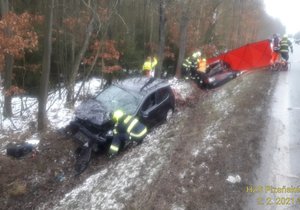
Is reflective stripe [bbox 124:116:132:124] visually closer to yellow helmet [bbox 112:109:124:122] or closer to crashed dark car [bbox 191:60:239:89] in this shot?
yellow helmet [bbox 112:109:124:122]

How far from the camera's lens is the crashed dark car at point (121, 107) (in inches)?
392

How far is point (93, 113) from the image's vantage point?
1041cm

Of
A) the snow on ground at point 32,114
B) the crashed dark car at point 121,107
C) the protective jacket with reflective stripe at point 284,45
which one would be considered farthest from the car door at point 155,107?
the protective jacket with reflective stripe at point 284,45

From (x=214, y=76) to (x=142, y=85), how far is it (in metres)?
6.64

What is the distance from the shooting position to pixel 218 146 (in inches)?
372

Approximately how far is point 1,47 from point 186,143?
643 cm

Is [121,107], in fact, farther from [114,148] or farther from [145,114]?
[114,148]

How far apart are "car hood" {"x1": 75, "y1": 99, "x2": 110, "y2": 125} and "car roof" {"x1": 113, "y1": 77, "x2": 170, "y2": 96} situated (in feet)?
4.16

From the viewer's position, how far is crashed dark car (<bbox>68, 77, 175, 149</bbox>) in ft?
32.7

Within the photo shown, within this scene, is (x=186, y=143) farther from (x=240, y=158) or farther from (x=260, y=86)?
(x=260, y=86)

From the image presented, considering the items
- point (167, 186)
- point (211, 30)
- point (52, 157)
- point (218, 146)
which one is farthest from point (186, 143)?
point (211, 30)

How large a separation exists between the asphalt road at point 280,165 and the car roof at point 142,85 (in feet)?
12.9

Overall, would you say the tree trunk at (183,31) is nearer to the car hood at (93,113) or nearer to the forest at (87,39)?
the forest at (87,39)

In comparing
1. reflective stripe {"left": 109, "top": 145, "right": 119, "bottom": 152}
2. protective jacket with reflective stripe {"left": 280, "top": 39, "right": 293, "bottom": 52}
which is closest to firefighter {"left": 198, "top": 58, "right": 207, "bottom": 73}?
protective jacket with reflective stripe {"left": 280, "top": 39, "right": 293, "bottom": 52}
